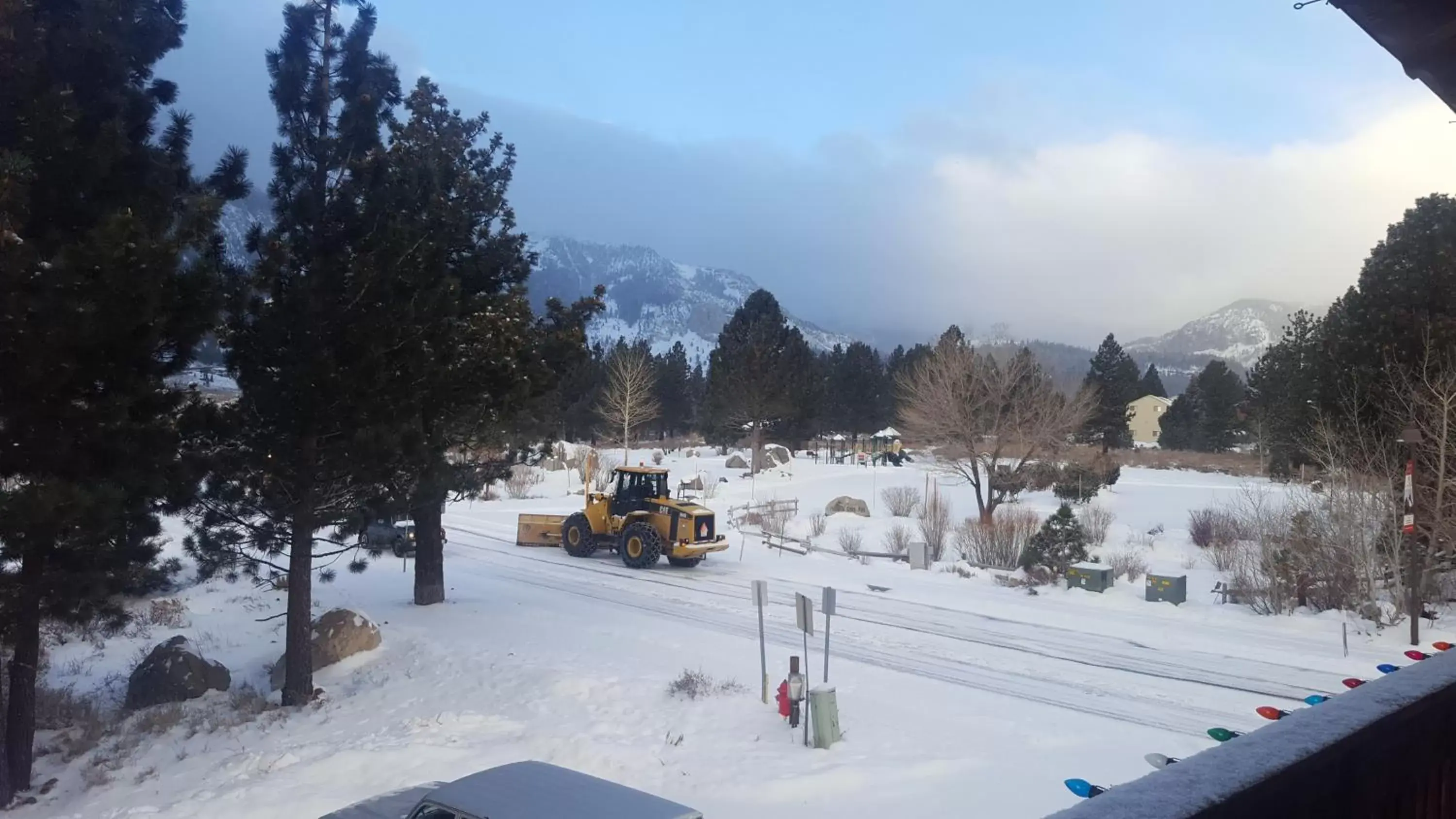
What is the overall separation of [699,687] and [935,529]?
1586cm

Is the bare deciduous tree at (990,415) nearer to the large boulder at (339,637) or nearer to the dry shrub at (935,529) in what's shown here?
the dry shrub at (935,529)

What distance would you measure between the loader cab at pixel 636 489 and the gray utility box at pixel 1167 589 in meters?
11.4

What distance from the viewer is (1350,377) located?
67.5 feet

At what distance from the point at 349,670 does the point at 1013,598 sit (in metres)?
12.7

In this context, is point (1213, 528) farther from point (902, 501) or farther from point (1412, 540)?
point (1412, 540)

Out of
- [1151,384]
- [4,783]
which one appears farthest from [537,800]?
[1151,384]

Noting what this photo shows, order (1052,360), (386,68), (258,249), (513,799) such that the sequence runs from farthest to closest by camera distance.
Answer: (1052,360) → (386,68) → (258,249) → (513,799)

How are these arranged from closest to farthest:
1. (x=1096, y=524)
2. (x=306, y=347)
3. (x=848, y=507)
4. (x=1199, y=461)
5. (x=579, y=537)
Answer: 1. (x=306, y=347)
2. (x=579, y=537)
3. (x=1096, y=524)
4. (x=848, y=507)
5. (x=1199, y=461)

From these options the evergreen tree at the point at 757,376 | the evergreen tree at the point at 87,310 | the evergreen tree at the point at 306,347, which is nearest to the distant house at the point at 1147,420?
the evergreen tree at the point at 757,376

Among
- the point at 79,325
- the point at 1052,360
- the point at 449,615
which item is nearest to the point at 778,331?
the point at 1052,360

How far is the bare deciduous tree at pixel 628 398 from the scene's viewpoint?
2042 inches

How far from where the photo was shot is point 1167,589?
18312 mm

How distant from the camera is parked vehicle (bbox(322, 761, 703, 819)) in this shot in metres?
5.70

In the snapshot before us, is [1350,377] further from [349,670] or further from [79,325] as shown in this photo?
[79,325]
